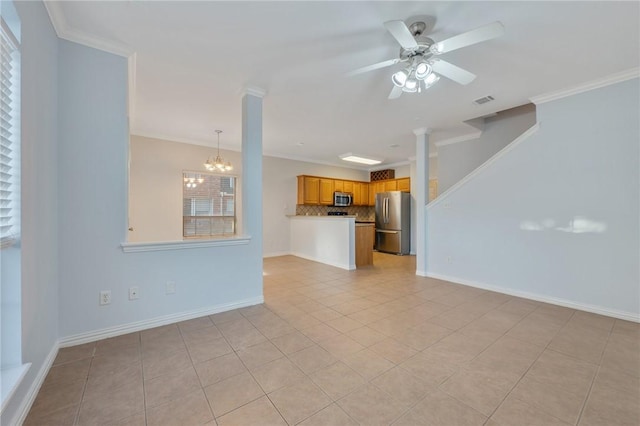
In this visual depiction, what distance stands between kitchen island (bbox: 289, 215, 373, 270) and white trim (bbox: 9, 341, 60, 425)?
403cm

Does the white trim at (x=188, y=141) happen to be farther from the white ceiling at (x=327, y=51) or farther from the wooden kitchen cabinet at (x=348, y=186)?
the wooden kitchen cabinet at (x=348, y=186)

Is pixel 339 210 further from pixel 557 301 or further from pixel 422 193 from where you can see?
pixel 557 301

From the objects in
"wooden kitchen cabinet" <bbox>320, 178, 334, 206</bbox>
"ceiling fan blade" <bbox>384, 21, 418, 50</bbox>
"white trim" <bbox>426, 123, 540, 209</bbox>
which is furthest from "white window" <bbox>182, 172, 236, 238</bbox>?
"ceiling fan blade" <bbox>384, 21, 418, 50</bbox>

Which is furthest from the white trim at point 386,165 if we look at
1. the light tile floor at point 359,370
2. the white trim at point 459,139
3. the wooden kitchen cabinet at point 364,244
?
the light tile floor at point 359,370

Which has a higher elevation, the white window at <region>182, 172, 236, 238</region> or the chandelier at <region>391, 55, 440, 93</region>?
the chandelier at <region>391, 55, 440, 93</region>

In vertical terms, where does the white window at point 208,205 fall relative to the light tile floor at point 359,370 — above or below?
above

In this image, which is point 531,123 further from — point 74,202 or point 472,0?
point 74,202

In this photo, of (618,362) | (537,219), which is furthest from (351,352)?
(537,219)

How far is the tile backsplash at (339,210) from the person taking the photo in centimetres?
717

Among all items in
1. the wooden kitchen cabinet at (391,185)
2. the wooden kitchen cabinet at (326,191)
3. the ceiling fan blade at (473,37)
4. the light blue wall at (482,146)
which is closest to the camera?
the ceiling fan blade at (473,37)

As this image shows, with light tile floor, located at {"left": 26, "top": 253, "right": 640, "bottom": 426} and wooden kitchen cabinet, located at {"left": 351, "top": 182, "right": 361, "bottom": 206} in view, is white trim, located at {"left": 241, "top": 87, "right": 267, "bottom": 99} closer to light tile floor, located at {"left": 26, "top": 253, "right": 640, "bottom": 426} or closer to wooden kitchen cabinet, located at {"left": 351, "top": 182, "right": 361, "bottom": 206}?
light tile floor, located at {"left": 26, "top": 253, "right": 640, "bottom": 426}

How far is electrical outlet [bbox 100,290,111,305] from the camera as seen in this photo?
2.29 metres

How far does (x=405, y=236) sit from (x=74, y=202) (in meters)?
6.52

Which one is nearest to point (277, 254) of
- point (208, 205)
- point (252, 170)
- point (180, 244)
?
point (208, 205)
